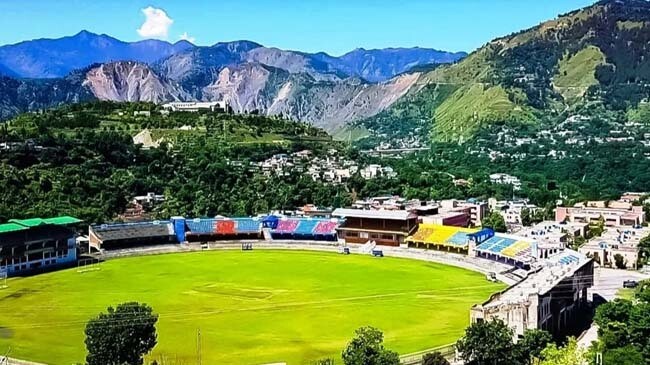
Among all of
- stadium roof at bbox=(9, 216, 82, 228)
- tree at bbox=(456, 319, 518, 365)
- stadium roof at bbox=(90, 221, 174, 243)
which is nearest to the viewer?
tree at bbox=(456, 319, 518, 365)

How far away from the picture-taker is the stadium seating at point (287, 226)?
62.9 m

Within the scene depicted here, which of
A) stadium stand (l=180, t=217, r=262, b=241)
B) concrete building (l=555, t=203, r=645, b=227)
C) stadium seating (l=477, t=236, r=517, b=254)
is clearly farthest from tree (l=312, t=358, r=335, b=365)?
concrete building (l=555, t=203, r=645, b=227)

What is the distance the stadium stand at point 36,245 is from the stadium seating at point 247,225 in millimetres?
14037

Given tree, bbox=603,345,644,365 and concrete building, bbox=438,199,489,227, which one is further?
concrete building, bbox=438,199,489,227

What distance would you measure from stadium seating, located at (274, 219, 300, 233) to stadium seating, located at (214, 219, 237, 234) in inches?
140

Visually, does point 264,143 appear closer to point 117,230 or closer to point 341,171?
point 341,171

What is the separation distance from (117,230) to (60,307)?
20.5 meters

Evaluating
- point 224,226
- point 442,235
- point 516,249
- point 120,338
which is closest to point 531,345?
point 120,338

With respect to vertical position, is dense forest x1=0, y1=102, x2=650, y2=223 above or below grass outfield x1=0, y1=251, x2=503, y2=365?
above

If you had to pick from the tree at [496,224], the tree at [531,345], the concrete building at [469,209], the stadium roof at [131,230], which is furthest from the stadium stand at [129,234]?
the tree at [531,345]

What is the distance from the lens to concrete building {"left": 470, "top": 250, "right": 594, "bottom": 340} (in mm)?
30125

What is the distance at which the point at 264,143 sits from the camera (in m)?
99.0

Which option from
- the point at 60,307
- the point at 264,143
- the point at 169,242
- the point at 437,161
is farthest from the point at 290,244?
the point at 437,161

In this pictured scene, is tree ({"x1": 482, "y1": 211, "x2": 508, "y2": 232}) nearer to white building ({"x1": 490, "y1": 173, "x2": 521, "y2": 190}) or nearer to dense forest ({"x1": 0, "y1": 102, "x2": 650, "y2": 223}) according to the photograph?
dense forest ({"x1": 0, "y1": 102, "x2": 650, "y2": 223})
